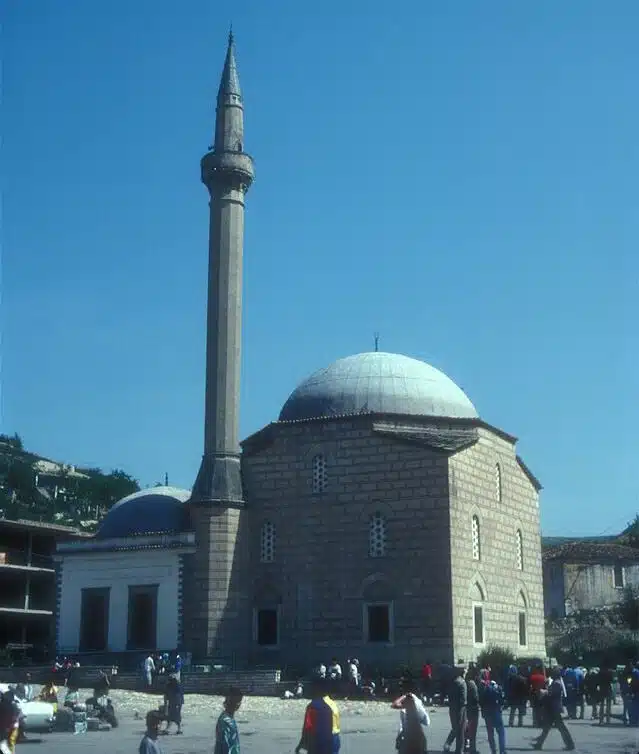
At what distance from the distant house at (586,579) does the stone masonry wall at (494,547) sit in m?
10.6

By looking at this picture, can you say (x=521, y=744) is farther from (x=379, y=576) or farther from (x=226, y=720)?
Answer: (x=379, y=576)

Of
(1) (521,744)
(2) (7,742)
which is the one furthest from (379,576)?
(2) (7,742)

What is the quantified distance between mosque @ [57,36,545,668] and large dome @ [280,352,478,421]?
0.22 feet

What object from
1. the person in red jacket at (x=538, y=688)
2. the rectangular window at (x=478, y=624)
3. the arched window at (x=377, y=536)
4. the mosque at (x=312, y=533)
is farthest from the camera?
the arched window at (x=377, y=536)

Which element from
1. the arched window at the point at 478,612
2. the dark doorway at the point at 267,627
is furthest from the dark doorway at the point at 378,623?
the dark doorway at the point at 267,627

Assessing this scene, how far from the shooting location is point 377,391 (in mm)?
31969

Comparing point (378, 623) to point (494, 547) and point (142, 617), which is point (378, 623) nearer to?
point (494, 547)

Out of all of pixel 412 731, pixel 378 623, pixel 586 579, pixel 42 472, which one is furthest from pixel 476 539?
pixel 42 472

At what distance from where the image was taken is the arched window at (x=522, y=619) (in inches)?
1268

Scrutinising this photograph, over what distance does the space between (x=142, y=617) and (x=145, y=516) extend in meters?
3.19

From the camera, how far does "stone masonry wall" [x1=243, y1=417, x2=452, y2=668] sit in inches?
1114

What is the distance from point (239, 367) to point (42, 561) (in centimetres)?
1855

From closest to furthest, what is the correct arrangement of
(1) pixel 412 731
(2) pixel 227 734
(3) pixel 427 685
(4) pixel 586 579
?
(2) pixel 227 734
(1) pixel 412 731
(3) pixel 427 685
(4) pixel 586 579

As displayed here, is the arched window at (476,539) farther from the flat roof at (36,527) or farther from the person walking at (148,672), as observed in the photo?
the flat roof at (36,527)
